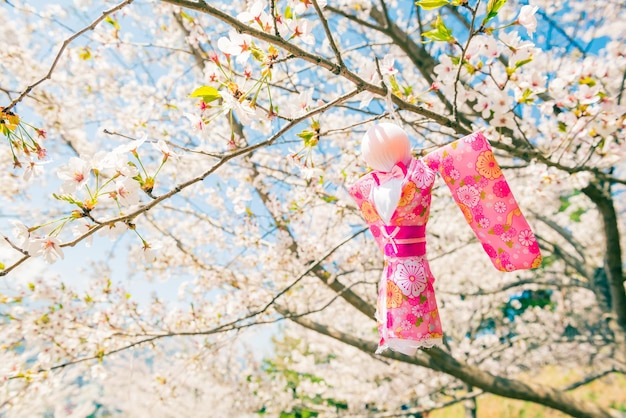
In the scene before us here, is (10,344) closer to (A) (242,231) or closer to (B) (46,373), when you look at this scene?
(B) (46,373)

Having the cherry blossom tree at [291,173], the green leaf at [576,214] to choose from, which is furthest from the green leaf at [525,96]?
the green leaf at [576,214]

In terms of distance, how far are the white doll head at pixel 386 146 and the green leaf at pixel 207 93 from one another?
1.91 ft

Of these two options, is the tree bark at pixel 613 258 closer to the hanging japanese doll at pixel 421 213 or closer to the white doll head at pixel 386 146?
the hanging japanese doll at pixel 421 213

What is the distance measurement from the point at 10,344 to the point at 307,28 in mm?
4271

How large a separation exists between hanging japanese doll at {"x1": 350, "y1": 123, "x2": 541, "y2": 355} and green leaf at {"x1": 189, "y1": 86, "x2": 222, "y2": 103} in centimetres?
59

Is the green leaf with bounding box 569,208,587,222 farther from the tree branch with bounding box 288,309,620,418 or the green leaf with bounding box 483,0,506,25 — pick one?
the green leaf with bounding box 483,0,506,25

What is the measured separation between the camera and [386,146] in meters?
1.44

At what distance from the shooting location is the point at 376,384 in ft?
29.7

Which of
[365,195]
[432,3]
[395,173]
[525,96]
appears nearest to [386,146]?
[395,173]

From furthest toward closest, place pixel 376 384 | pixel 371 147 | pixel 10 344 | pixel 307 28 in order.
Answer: pixel 376 384 < pixel 10 344 < pixel 371 147 < pixel 307 28

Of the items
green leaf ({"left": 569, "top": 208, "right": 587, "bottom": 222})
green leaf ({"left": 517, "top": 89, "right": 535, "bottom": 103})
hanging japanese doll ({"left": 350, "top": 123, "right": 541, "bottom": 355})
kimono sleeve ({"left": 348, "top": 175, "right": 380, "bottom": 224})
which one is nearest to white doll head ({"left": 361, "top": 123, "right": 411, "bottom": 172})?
hanging japanese doll ({"left": 350, "top": 123, "right": 541, "bottom": 355})

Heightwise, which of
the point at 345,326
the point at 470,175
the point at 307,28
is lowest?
the point at 470,175

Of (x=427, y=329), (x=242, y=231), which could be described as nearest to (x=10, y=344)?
(x=242, y=231)

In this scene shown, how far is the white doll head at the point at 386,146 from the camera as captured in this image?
1.44 m
